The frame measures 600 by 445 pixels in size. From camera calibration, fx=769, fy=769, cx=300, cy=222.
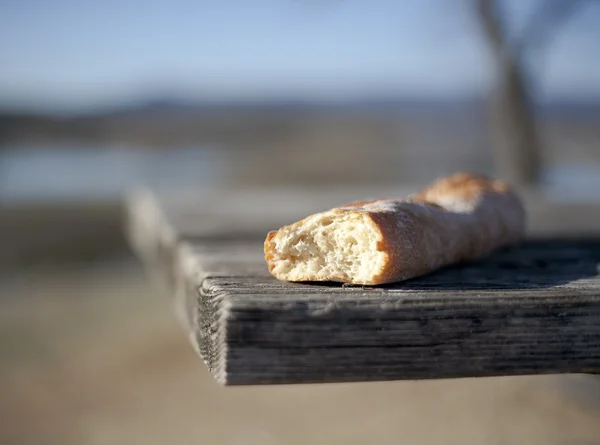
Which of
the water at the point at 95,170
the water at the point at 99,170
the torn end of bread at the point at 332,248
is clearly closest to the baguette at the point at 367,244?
the torn end of bread at the point at 332,248

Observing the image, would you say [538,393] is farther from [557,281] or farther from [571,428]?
[557,281]

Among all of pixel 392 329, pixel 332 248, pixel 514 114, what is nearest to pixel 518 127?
pixel 514 114

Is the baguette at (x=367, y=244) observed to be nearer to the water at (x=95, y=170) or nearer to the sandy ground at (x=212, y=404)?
the sandy ground at (x=212, y=404)

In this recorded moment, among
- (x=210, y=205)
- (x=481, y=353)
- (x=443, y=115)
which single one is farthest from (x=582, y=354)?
(x=443, y=115)

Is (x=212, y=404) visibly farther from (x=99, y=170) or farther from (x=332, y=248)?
(x=99, y=170)

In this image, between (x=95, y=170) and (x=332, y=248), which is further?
(x=95, y=170)

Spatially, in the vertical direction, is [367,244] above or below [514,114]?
below

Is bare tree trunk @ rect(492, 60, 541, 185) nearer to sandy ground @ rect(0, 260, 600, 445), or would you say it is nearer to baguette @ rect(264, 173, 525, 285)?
sandy ground @ rect(0, 260, 600, 445)
